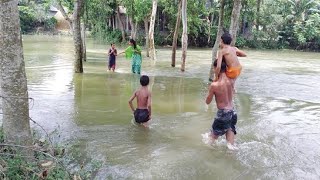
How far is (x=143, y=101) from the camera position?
739cm

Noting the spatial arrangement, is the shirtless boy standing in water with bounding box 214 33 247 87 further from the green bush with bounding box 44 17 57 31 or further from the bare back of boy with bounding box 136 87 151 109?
the green bush with bounding box 44 17 57 31

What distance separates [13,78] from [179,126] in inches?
153

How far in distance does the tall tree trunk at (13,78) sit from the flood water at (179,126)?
1255 mm

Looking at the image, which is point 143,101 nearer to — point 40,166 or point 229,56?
point 229,56

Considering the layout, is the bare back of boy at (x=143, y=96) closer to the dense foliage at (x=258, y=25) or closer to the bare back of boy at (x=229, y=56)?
the bare back of boy at (x=229, y=56)

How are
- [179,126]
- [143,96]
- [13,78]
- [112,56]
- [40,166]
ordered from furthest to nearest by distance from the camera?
[112,56], [179,126], [143,96], [13,78], [40,166]

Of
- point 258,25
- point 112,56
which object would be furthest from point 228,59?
point 258,25

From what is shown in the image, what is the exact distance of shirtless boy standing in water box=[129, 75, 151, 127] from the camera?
7363 millimetres

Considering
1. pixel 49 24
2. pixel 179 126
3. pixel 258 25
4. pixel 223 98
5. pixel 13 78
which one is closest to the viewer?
pixel 13 78

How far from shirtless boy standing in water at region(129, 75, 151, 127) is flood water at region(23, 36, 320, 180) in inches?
9.4

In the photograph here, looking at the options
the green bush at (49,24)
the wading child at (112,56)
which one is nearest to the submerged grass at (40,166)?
the wading child at (112,56)

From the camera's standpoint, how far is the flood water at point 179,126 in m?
5.82

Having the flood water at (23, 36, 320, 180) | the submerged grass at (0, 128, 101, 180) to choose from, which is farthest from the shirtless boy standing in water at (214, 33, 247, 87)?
the submerged grass at (0, 128, 101, 180)

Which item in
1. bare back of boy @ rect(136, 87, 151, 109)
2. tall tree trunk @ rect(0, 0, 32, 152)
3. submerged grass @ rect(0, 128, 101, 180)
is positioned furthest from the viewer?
bare back of boy @ rect(136, 87, 151, 109)
